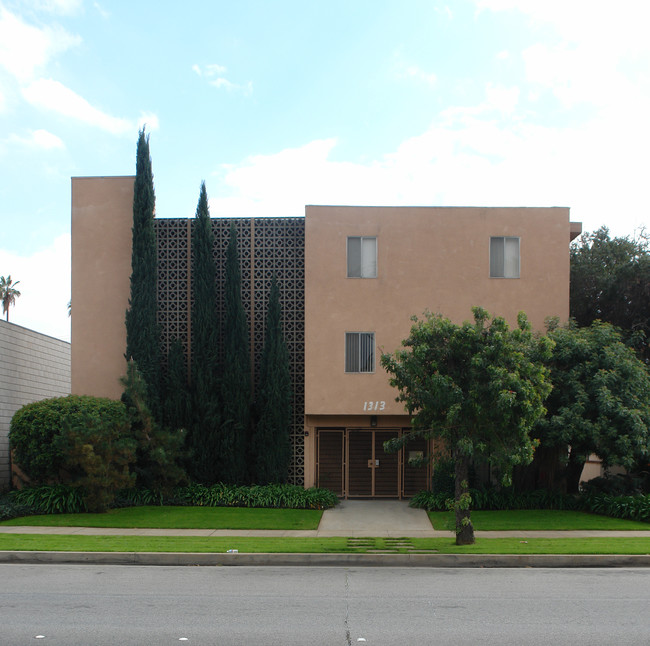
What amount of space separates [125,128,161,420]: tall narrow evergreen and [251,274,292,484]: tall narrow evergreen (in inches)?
130

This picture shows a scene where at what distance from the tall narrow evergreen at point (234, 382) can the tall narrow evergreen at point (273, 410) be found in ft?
1.48

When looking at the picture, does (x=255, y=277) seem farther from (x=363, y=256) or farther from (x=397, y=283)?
(x=397, y=283)

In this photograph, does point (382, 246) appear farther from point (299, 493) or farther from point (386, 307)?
point (299, 493)

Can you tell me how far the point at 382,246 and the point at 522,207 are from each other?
463 cm

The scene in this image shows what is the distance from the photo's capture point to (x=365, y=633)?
8102mm

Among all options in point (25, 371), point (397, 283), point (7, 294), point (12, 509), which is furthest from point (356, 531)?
point (7, 294)

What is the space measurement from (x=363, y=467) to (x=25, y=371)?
12.4 metres

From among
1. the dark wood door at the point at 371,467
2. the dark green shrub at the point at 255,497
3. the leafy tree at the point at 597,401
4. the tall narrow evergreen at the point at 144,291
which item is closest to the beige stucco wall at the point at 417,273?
the leafy tree at the point at 597,401

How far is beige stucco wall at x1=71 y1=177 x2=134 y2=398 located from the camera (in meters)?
22.5

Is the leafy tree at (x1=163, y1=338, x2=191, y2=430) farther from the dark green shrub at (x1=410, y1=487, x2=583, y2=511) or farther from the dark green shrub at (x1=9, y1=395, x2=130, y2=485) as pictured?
the dark green shrub at (x1=410, y1=487, x2=583, y2=511)

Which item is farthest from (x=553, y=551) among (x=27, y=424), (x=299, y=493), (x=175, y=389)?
(x=27, y=424)

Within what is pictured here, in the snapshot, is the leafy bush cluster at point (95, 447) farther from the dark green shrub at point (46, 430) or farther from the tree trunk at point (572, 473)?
the tree trunk at point (572, 473)

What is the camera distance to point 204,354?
2178 cm

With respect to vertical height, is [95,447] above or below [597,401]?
below
